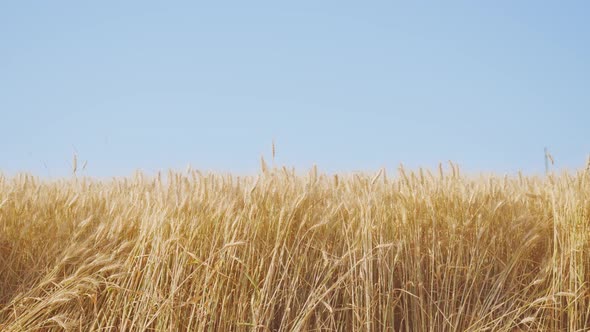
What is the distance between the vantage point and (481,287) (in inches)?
111

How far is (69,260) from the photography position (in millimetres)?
2830

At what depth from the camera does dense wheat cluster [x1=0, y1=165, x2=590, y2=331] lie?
2492 mm

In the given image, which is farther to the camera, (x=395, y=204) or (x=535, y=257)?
(x=535, y=257)

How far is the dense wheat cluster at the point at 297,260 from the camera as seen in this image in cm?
249

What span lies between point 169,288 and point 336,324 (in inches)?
31.2

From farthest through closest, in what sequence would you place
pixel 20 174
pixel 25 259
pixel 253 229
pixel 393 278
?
pixel 20 174 → pixel 25 259 → pixel 393 278 → pixel 253 229

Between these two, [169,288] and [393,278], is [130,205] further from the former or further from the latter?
[393,278]

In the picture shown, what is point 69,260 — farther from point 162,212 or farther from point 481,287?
point 481,287

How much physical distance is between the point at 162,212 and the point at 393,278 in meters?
1.17

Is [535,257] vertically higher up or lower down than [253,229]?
lower down

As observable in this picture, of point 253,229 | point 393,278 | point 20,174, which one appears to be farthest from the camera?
point 20,174

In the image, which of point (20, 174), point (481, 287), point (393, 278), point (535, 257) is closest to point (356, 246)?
point (393, 278)

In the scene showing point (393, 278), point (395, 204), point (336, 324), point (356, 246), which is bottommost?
point (336, 324)

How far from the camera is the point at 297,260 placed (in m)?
2.57
